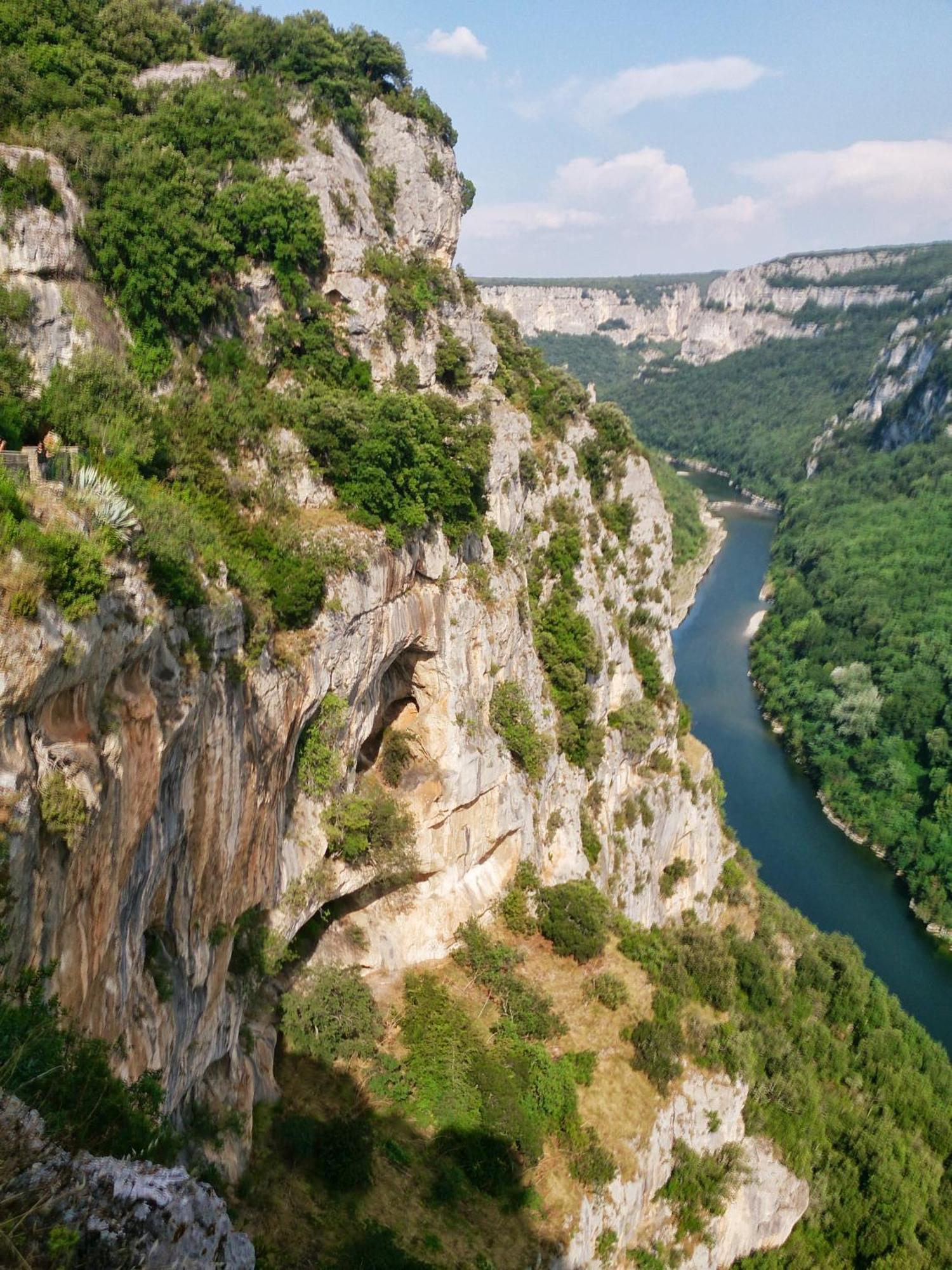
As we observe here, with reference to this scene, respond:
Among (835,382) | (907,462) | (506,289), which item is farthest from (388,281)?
(506,289)

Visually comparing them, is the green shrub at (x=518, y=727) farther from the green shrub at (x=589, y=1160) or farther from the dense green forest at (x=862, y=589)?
the dense green forest at (x=862, y=589)

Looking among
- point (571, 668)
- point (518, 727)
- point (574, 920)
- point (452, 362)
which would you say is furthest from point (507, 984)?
point (452, 362)

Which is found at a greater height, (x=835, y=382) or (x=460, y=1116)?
(x=835, y=382)

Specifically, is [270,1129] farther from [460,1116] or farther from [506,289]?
[506,289]

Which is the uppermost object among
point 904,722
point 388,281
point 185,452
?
point 388,281

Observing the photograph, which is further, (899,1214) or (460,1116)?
(899,1214)

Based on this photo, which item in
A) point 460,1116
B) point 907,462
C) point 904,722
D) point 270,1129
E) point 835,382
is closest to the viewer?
point 270,1129
